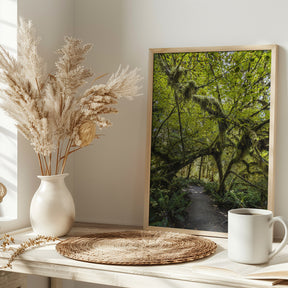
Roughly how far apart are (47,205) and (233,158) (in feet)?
2.09

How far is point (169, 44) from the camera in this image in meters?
1.52

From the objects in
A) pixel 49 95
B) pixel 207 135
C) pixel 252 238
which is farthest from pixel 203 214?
pixel 49 95

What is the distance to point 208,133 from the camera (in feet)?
4.69

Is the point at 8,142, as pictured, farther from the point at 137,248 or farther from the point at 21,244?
the point at 137,248

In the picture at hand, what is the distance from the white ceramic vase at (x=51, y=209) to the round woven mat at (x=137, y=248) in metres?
0.07

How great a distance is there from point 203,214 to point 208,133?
0.93 feet

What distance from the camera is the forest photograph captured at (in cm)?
138

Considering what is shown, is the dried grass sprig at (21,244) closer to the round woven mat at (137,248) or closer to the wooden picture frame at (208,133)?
the round woven mat at (137,248)

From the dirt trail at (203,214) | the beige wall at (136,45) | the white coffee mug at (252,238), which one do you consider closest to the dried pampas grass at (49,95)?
the beige wall at (136,45)

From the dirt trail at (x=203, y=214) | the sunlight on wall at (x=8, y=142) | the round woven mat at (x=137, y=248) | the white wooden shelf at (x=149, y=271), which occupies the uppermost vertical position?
the sunlight on wall at (x=8, y=142)

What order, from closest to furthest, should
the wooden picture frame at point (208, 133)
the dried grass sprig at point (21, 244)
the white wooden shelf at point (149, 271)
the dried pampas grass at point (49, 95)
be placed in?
the white wooden shelf at point (149, 271) < the dried grass sprig at point (21, 244) < the dried pampas grass at point (49, 95) < the wooden picture frame at point (208, 133)

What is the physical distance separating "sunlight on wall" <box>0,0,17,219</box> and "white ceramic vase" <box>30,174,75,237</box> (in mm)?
145

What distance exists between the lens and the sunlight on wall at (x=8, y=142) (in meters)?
1.39

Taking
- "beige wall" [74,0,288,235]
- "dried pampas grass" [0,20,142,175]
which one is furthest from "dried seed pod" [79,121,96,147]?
"beige wall" [74,0,288,235]
